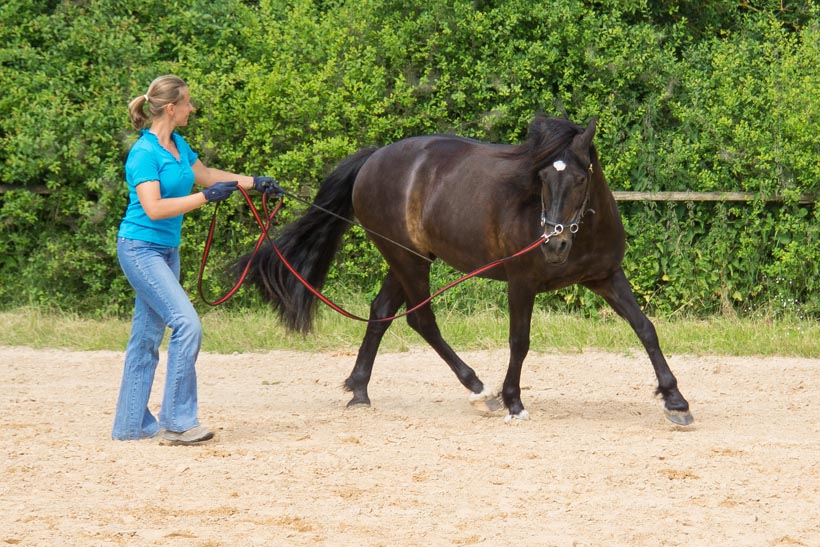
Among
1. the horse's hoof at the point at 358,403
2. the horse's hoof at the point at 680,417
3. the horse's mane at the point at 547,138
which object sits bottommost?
the horse's hoof at the point at 358,403

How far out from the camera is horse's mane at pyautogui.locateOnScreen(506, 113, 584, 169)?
19.2 ft

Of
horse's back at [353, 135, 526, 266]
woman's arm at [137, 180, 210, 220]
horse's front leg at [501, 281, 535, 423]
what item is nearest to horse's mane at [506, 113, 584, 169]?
horse's back at [353, 135, 526, 266]

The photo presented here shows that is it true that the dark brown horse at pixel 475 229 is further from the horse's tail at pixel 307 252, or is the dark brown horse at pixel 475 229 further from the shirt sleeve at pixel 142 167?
the shirt sleeve at pixel 142 167

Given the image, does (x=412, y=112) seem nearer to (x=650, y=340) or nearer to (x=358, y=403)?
(x=358, y=403)

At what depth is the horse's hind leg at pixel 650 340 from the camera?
6.13m

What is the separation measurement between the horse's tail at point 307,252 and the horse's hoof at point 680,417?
245 centimetres

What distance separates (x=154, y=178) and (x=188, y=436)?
136cm

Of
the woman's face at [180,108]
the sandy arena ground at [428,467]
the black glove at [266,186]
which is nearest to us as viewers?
the sandy arena ground at [428,467]

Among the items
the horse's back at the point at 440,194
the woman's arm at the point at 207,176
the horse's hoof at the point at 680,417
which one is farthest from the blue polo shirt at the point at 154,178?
the horse's hoof at the point at 680,417

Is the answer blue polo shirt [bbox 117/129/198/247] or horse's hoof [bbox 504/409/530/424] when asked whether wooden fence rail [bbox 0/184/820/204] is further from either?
blue polo shirt [bbox 117/129/198/247]

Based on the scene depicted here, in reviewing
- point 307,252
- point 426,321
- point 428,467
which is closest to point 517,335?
point 426,321

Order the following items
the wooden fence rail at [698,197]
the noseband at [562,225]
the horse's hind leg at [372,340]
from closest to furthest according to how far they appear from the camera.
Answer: the noseband at [562,225] < the horse's hind leg at [372,340] < the wooden fence rail at [698,197]

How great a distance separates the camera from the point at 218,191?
5676 mm

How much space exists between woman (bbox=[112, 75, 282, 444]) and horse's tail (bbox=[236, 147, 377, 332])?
4.59ft
